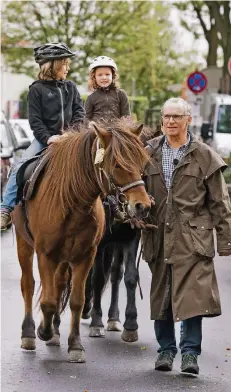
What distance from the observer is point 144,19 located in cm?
5041

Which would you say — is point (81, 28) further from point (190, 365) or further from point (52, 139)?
point (190, 365)

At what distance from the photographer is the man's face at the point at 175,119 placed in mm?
9250

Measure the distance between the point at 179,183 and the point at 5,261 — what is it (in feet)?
26.4

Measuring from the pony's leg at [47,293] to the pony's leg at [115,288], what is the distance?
1.29 metres

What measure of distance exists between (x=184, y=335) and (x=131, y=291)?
1.48 meters

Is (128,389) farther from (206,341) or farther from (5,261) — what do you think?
(5,261)

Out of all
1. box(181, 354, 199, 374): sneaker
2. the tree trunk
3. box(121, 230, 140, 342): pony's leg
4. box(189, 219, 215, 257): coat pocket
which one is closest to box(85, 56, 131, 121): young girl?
box(121, 230, 140, 342): pony's leg

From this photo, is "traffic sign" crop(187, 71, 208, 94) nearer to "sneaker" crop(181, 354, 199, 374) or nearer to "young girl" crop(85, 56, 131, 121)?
"young girl" crop(85, 56, 131, 121)

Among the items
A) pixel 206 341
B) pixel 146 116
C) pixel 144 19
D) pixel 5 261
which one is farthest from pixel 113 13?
pixel 206 341

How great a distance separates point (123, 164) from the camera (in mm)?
8758

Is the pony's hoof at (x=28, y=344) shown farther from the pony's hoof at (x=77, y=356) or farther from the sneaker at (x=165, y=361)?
the sneaker at (x=165, y=361)

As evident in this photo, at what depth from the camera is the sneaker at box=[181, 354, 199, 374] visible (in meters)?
9.09

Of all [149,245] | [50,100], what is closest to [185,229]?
[149,245]

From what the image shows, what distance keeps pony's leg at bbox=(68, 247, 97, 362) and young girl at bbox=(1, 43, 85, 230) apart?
1.44m
